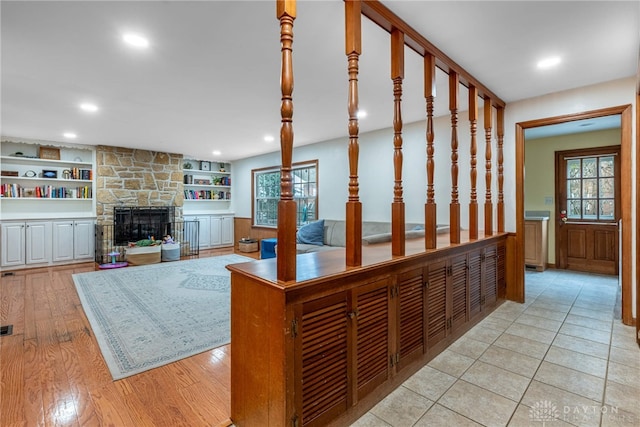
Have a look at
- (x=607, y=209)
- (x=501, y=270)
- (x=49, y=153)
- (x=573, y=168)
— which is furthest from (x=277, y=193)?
(x=607, y=209)

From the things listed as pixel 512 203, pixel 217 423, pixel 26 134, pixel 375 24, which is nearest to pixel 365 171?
pixel 512 203

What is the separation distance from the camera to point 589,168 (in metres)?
5.04

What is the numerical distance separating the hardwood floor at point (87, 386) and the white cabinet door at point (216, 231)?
16.4 ft

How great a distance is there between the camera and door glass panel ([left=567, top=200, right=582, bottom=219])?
5.15 m

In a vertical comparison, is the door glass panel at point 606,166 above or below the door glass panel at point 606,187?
above

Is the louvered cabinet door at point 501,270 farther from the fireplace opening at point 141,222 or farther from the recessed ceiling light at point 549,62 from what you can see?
the fireplace opening at point 141,222

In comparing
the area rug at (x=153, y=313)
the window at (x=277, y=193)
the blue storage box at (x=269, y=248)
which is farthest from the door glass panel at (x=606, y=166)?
the area rug at (x=153, y=313)

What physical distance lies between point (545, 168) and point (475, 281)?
3.90 m

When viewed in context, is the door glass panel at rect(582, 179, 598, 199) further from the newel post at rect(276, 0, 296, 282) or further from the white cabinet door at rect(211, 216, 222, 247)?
the white cabinet door at rect(211, 216, 222, 247)

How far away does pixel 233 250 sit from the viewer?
778 centimetres

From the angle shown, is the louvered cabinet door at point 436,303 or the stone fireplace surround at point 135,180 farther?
the stone fireplace surround at point 135,180

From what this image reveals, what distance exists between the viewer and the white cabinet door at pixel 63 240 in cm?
576

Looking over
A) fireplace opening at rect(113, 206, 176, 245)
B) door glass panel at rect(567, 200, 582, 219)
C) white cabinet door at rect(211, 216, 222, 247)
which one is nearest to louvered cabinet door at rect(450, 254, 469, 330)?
door glass panel at rect(567, 200, 582, 219)

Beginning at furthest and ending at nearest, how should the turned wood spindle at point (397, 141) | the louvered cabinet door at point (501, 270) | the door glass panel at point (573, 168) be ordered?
1. the door glass panel at point (573, 168)
2. the louvered cabinet door at point (501, 270)
3. the turned wood spindle at point (397, 141)
